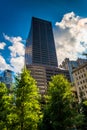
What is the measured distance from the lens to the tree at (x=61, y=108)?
966 inches

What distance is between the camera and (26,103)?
78.2 feet

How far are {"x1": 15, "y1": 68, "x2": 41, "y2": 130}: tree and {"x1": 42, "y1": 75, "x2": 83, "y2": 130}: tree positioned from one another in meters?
2.58

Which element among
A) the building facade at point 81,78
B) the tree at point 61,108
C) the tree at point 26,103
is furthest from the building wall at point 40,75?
the tree at point 26,103

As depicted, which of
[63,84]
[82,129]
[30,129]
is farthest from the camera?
[82,129]

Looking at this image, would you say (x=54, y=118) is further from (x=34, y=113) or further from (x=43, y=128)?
(x=43, y=128)

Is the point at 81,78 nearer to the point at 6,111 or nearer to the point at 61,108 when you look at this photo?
the point at 61,108

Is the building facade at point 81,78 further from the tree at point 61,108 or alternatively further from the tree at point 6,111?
the tree at point 6,111

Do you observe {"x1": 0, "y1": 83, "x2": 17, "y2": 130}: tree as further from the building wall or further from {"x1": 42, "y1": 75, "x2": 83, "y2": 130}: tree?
the building wall

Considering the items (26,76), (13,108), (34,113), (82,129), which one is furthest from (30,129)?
(82,129)

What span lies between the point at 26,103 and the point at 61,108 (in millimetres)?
5453

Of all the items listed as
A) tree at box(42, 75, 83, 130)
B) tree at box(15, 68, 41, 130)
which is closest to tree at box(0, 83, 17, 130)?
tree at box(15, 68, 41, 130)

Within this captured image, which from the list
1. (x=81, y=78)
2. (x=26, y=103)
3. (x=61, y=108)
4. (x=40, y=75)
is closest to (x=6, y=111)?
(x=26, y=103)

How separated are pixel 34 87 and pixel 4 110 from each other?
5717 mm

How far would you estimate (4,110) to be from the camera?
25.7 m
